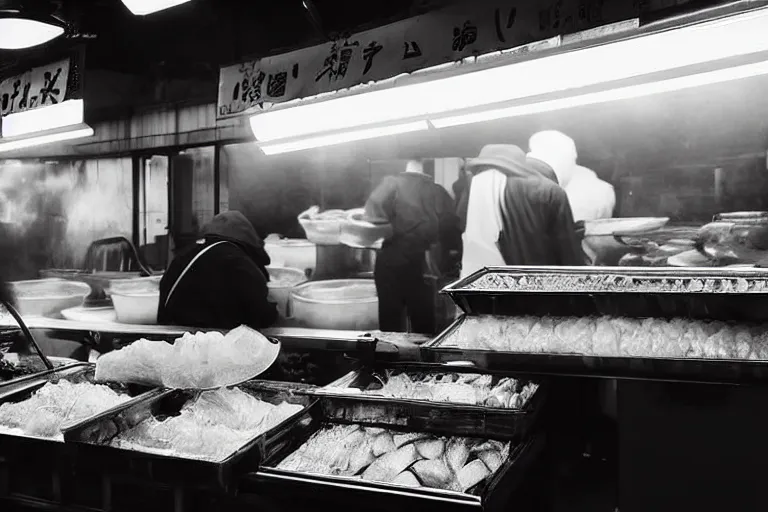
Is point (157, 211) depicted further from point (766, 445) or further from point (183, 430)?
point (766, 445)

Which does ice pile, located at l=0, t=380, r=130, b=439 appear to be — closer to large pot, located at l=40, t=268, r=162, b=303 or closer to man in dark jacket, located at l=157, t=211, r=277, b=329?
man in dark jacket, located at l=157, t=211, r=277, b=329

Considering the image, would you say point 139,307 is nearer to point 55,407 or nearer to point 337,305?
point 337,305

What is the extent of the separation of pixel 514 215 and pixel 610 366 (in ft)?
6.34

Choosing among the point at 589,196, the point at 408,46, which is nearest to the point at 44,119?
the point at 408,46

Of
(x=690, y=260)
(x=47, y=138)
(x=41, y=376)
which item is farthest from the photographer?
(x=47, y=138)

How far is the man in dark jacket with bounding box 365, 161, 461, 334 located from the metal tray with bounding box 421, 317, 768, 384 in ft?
5.46

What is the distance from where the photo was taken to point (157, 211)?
5137 millimetres

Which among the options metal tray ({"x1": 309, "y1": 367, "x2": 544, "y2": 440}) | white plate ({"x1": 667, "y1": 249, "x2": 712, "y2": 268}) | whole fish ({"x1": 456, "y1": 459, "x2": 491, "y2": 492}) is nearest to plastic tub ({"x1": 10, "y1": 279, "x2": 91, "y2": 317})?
metal tray ({"x1": 309, "y1": 367, "x2": 544, "y2": 440})

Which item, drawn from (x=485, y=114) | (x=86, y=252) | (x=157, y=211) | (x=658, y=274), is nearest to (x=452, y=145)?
(x=485, y=114)

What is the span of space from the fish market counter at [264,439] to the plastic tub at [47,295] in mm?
3018

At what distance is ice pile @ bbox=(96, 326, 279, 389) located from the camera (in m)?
2.40

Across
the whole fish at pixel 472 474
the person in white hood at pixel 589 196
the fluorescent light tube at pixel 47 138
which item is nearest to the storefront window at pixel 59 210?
the fluorescent light tube at pixel 47 138

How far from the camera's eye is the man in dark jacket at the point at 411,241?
407 centimetres

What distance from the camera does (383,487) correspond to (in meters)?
1.83
